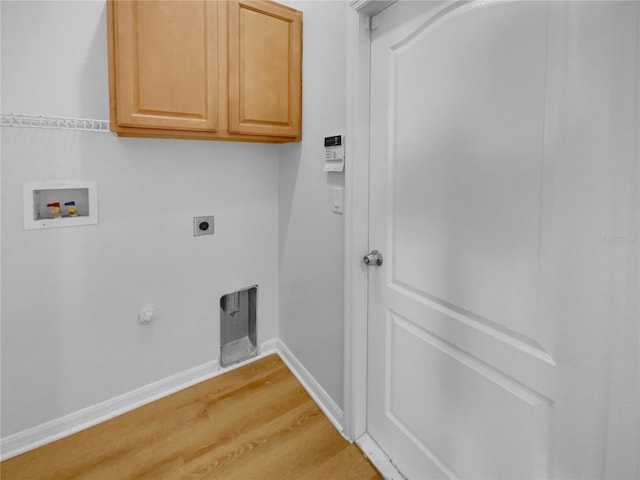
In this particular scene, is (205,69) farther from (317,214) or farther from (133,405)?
(133,405)

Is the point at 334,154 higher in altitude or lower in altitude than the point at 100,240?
higher

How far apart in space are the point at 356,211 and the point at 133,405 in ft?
5.36

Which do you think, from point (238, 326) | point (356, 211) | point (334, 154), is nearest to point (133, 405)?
point (238, 326)

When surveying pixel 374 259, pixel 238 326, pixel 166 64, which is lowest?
pixel 238 326

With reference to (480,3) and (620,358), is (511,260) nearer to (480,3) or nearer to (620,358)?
(620,358)

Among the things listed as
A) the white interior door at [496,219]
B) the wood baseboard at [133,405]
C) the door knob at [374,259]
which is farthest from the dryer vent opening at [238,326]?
the white interior door at [496,219]

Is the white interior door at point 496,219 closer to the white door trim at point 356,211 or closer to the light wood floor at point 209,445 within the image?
the white door trim at point 356,211

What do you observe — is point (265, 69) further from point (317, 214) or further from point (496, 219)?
point (496, 219)

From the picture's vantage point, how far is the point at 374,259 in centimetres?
144

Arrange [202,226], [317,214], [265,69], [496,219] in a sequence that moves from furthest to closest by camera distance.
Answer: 1. [202,226]
2. [317,214]
3. [265,69]
4. [496,219]

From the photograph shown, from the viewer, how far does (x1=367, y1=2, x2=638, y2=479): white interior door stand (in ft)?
2.48

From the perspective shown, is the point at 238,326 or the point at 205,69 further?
the point at 238,326

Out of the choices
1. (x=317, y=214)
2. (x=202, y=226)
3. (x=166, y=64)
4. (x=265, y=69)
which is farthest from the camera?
(x=202, y=226)

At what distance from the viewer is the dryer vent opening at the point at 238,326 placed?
2180 mm
